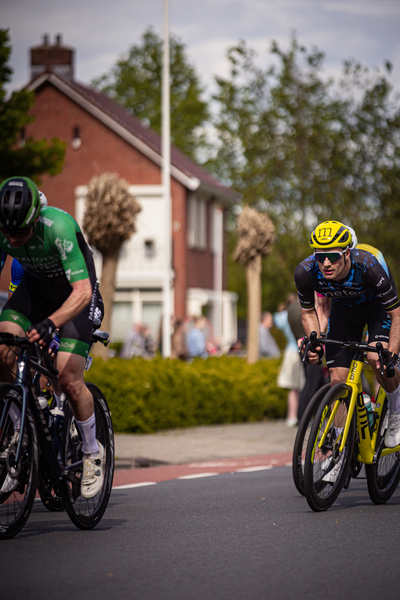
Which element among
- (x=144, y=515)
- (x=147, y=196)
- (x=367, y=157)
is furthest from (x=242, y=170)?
(x=144, y=515)

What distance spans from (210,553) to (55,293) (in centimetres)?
178

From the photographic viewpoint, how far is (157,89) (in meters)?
59.6

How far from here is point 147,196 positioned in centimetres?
3406

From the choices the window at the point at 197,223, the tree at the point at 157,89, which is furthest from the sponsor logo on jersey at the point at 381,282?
the tree at the point at 157,89

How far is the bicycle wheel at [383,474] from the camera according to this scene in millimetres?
6652

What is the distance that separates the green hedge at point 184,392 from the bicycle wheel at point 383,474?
599 centimetres

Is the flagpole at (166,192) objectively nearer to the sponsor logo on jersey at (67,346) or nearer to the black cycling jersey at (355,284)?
the black cycling jersey at (355,284)

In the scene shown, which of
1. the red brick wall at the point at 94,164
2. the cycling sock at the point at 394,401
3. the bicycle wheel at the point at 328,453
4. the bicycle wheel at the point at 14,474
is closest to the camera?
the bicycle wheel at the point at 14,474

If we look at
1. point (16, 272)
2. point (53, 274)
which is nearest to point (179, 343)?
point (16, 272)

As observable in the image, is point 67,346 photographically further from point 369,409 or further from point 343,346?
point 369,409

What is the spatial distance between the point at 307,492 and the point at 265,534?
25.0 inches

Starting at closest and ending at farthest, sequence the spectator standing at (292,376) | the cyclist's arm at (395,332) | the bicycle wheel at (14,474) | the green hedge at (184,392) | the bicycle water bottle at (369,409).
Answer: the bicycle wheel at (14,474)
the cyclist's arm at (395,332)
the bicycle water bottle at (369,409)
the green hedge at (184,392)
the spectator standing at (292,376)

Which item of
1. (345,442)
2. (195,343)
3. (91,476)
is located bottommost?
(91,476)

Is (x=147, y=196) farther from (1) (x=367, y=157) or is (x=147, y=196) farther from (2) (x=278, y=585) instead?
(2) (x=278, y=585)
